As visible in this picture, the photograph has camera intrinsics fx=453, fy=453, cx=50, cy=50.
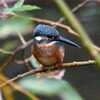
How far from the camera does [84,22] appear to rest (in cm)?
435

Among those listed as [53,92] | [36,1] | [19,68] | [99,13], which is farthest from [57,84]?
[99,13]

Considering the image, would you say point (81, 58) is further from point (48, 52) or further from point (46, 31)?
point (46, 31)

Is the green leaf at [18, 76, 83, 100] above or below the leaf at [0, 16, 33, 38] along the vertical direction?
below

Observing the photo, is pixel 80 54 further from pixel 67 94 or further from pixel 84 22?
pixel 67 94

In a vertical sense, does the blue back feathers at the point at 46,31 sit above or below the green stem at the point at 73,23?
below

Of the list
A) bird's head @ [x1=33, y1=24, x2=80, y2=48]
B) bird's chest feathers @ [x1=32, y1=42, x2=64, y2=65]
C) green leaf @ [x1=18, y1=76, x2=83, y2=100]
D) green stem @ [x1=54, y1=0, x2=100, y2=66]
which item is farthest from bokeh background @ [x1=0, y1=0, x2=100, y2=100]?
green stem @ [x1=54, y1=0, x2=100, y2=66]

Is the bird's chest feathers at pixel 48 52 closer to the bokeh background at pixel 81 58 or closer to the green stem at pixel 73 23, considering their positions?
the green stem at pixel 73 23

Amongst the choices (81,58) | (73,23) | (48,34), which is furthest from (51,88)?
(81,58)

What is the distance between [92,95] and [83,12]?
3.31 feet

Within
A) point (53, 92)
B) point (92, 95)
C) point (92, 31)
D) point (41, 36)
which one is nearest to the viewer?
point (53, 92)

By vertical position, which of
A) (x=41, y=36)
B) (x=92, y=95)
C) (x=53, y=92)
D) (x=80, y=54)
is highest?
(x=41, y=36)

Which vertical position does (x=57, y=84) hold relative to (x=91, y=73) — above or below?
above

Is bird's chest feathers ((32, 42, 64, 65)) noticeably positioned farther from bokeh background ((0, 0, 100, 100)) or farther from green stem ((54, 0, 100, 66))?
bokeh background ((0, 0, 100, 100))

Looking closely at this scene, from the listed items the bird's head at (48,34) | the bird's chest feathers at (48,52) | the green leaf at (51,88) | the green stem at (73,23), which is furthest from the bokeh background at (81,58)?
the green stem at (73,23)
